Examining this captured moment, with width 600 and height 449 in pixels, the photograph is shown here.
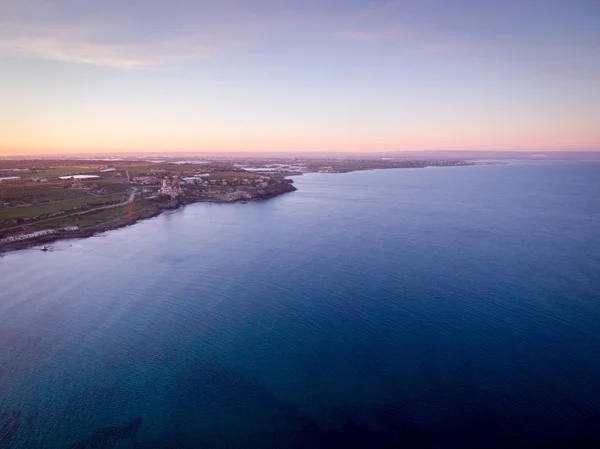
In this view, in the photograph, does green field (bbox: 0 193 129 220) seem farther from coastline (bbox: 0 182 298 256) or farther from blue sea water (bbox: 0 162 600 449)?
blue sea water (bbox: 0 162 600 449)

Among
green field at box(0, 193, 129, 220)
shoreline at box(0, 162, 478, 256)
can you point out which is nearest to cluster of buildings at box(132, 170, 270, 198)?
shoreline at box(0, 162, 478, 256)

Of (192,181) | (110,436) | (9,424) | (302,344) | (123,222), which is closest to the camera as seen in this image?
(110,436)

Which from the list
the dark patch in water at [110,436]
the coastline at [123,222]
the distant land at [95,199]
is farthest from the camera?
the distant land at [95,199]

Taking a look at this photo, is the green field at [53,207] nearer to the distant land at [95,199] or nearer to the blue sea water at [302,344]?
the distant land at [95,199]

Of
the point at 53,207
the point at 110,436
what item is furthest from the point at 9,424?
the point at 53,207

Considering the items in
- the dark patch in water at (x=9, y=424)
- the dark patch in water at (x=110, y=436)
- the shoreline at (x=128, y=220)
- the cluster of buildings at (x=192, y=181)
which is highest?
the cluster of buildings at (x=192, y=181)

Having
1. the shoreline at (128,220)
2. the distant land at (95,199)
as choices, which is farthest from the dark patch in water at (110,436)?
the distant land at (95,199)

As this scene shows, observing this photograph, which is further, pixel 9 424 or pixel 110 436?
pixel 9 424

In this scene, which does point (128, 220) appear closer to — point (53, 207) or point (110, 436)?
point (53, 207)

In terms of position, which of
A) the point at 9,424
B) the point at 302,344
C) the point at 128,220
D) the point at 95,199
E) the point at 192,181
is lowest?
the point at 128,220

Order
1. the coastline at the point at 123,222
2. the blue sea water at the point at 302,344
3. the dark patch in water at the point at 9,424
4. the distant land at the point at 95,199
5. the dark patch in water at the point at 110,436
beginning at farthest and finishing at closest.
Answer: the distant land at the point at 95,199
the coastline at the point at 123,222
the blue sea water at the point at 302,344
the dark patch in water at the point at 9,424
the dark patch in water at the point at 110,436
